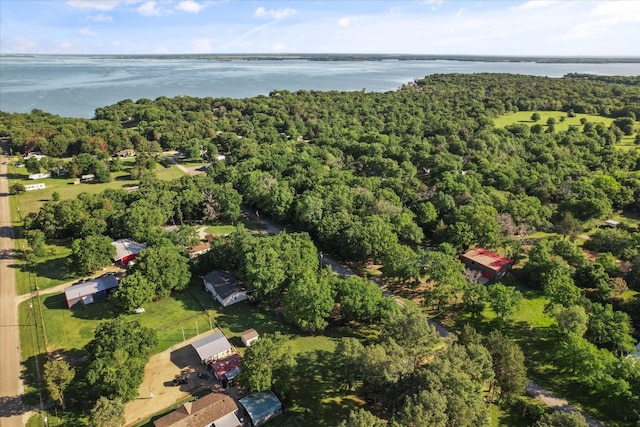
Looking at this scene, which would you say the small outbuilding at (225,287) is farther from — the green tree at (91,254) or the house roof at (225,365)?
the green tree at (91,254)

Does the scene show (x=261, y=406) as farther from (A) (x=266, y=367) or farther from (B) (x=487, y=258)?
(B) (x=487, y=258)

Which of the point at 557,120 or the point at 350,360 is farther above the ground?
the point at 557,120

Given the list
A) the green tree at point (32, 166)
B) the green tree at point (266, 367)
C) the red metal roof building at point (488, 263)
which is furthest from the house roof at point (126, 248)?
the green tree at point (32, 166)

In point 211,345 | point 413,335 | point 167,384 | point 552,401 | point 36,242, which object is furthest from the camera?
point 36,242

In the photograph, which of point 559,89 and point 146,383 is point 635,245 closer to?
point 146,383

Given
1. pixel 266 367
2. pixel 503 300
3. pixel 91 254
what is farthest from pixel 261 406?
pixel 91 254
